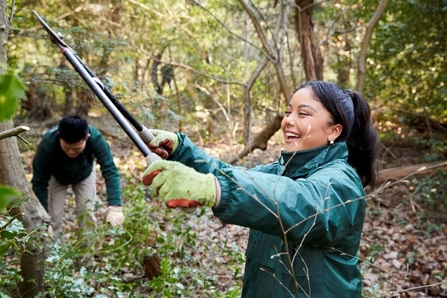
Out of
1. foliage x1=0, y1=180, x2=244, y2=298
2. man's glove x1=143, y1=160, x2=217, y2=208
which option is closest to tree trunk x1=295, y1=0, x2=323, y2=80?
foliage x1=0, y1=180, x2=244, y2=298

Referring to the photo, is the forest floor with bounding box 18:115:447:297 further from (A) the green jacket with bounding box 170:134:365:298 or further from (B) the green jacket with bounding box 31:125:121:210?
(A) the green jacket with bounding box 170:134:365:298

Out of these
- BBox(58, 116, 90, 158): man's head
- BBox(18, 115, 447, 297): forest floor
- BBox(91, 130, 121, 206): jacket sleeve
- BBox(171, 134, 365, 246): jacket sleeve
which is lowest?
BBox(18, 115, 447, 297): forest floor

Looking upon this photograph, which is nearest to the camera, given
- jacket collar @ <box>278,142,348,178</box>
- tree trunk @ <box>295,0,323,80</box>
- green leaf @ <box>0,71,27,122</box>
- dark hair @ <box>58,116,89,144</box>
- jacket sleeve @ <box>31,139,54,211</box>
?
green leaf @ <box>0,71,27,122</box>

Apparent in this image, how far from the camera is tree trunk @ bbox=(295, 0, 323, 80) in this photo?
5785 mm

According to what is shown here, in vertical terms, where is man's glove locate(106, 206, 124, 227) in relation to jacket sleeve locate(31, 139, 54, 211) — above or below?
below

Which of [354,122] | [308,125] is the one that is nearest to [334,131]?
[308,125]

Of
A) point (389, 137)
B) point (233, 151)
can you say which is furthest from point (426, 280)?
point (233, 151)

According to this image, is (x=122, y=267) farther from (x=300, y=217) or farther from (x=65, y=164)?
(x=300, y=217)

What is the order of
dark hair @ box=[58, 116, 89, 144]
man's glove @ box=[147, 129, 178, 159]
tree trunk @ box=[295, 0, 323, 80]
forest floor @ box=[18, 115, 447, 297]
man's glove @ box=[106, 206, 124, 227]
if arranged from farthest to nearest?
tree trunk @ box=[295, 0, 323, 80] → forest floor @ box=[18, 115, 447, 297] → man's glove @ box=[106, 206, 124, 227] → dark hair @ box=[58, 116, 89, 144] → man's glove @ box=[147, 129, 178, 159]

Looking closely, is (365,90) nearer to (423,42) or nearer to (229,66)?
(423,42)

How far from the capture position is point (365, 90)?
772 cm

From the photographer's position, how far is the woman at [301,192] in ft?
4.51

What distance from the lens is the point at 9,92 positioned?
1.72ft

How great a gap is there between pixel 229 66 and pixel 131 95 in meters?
5.48
